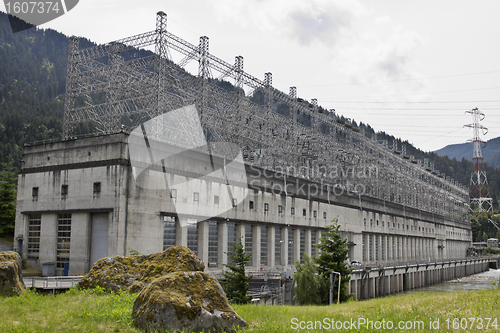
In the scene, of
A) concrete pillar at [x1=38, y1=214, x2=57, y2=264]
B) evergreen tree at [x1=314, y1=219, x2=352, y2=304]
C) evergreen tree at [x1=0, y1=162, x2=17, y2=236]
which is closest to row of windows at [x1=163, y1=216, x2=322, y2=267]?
evergreen tree at [x1=314, y1=219, x2=352, y2=304]

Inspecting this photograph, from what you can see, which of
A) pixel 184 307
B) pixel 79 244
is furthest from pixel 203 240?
pixel 184 307

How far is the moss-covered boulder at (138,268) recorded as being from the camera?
18188mm

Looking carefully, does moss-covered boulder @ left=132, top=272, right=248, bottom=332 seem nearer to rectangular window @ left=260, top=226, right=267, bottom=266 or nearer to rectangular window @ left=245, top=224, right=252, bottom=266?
rectangular window @ left=245, top=224, right=252, bottom=266

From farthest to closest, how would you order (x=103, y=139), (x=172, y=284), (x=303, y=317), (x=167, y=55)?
(x=167, y=55) < (x=103, y=139) < (x=303, y=317) < (x=172, y=284)

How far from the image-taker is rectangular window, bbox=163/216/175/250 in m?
A: 41.8

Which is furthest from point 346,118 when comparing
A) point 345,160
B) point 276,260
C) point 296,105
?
point 276,260

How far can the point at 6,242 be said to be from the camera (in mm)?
48844

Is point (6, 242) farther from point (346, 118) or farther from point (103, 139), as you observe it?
point (346, 118)

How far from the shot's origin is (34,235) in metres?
44.1

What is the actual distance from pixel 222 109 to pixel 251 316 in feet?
135

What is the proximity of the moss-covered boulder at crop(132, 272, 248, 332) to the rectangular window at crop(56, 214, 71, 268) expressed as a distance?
31350 mm

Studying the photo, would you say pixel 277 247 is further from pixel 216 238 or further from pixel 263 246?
pixel 216 238

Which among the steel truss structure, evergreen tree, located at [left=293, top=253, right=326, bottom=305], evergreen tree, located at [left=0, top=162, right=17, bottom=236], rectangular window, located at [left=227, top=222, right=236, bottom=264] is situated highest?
the steel truss structure

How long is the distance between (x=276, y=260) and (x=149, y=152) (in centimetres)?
2481
